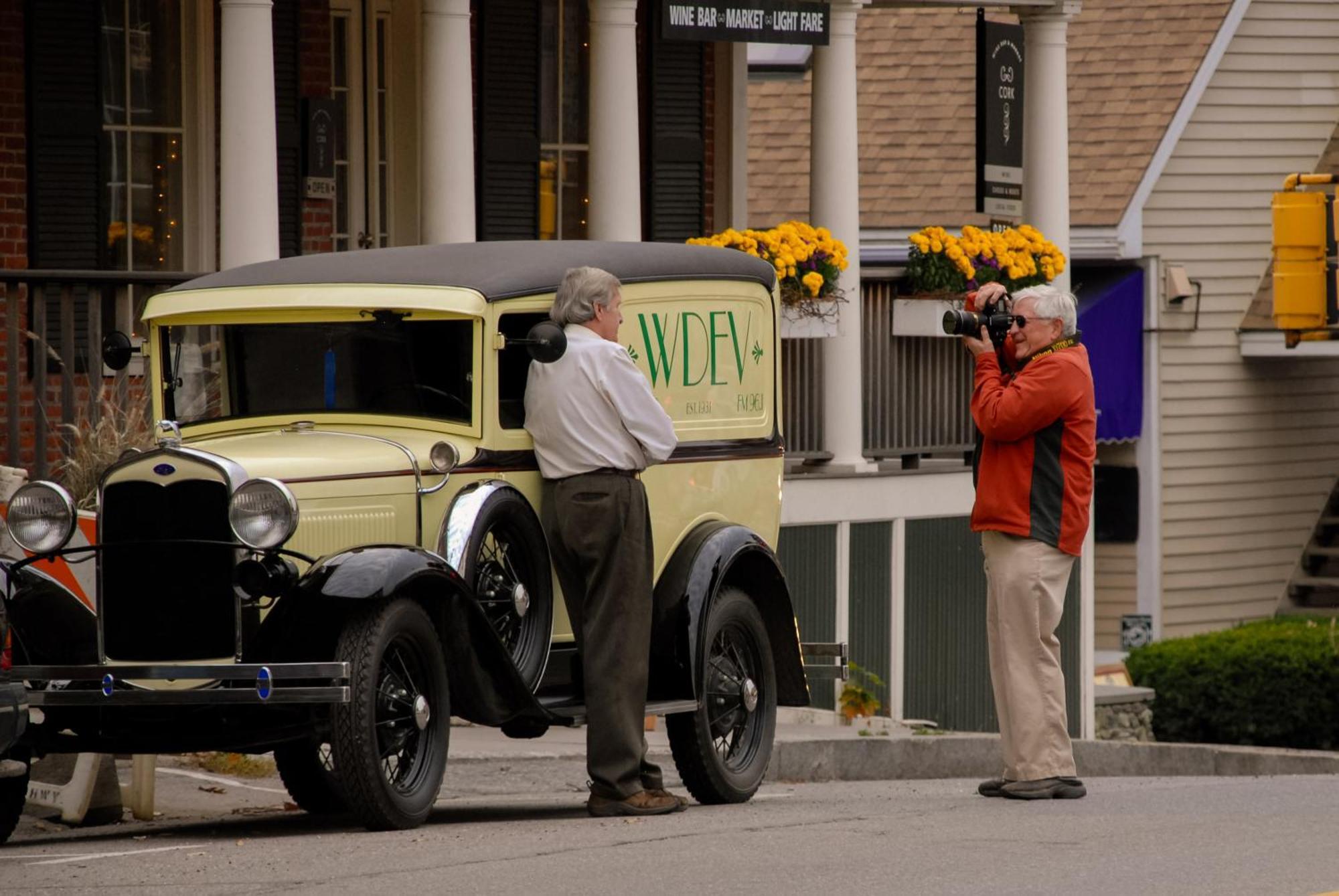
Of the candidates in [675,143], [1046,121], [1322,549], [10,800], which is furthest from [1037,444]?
[1322,549]

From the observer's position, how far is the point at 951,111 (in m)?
28.0

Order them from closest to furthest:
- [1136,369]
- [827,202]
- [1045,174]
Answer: [827,202] < [1045,174] < [1136,369]

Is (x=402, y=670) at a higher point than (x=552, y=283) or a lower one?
lower

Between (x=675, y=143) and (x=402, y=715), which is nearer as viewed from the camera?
(x=402, y=715)

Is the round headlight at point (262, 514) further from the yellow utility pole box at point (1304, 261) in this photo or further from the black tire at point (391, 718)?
the yellow utility pole box at point (1304, 261)

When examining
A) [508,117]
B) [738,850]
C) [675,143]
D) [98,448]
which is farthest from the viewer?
[675,143]

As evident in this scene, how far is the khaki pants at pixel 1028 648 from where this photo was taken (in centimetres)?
977

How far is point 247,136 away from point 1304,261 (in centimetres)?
865

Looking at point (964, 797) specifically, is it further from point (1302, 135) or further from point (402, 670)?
point (1302, 135)

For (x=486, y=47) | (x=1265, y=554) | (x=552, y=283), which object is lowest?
(x=1265, y=554)

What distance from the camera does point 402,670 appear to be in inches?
341

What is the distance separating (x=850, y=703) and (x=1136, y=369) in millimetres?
11003

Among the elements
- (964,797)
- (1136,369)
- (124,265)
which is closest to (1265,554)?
(1136,369)

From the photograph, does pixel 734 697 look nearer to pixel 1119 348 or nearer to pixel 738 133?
pixel 738 133
